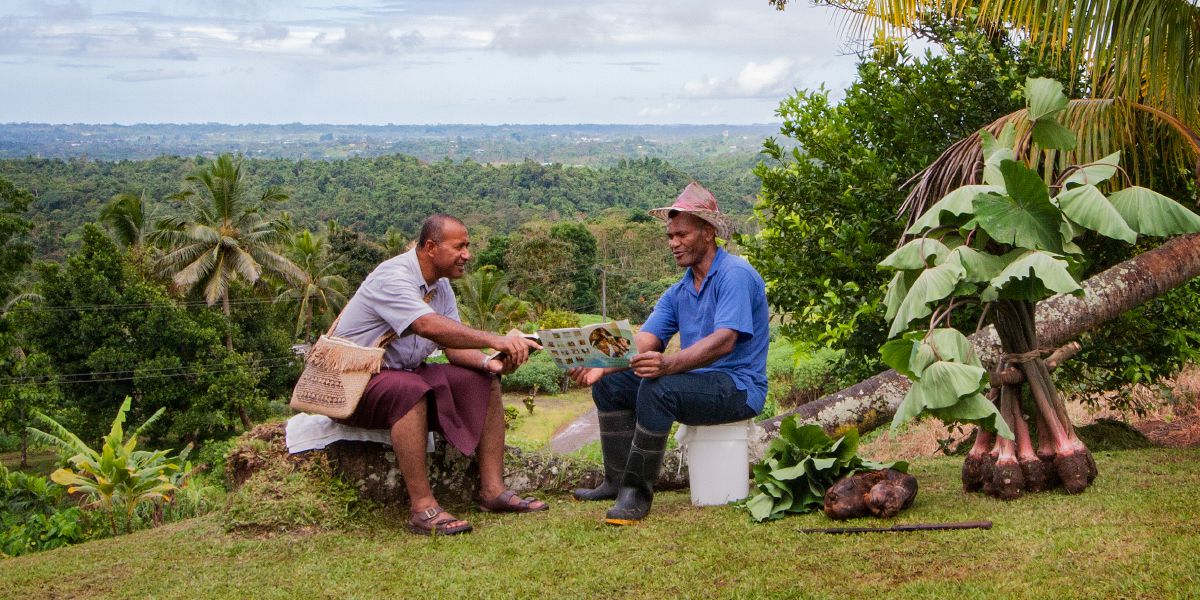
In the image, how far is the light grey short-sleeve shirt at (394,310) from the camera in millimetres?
5426

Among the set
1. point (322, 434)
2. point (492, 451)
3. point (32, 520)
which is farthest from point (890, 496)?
point (32, 520)

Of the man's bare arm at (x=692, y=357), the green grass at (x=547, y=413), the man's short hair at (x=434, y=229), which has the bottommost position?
the green grass at (x=547, y=413)

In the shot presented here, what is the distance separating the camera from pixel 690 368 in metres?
5.32

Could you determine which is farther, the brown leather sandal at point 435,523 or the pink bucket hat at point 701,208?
the pink bucket hat at point 701,208

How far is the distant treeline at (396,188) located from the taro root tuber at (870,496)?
203 feet

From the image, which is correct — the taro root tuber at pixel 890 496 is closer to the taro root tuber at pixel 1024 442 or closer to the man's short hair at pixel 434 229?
the taro root tuber at pixel 1024 442

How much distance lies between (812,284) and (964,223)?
3.15m

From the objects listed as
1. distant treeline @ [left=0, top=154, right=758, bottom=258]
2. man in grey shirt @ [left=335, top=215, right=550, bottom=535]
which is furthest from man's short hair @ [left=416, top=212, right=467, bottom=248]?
distant treeline @ [left=0, top=154, right=758, bottom=258]

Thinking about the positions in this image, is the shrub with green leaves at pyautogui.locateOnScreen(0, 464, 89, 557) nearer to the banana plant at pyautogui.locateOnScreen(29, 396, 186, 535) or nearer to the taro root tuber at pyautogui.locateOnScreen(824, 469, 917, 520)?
the banana plant at pyautogui.locateOnScreen(29, 396, 186, 535)

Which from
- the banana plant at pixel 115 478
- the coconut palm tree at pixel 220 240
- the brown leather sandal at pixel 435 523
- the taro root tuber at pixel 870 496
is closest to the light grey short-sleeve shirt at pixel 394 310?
the brown leather sandal at pixel 435 523

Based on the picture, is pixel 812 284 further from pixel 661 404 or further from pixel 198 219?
pixel 198 219

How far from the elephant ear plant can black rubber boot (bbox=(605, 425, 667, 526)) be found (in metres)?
1.29

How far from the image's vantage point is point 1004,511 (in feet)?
15.9

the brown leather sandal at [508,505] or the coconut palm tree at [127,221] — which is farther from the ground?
the brown leather sandal at [508,505]
